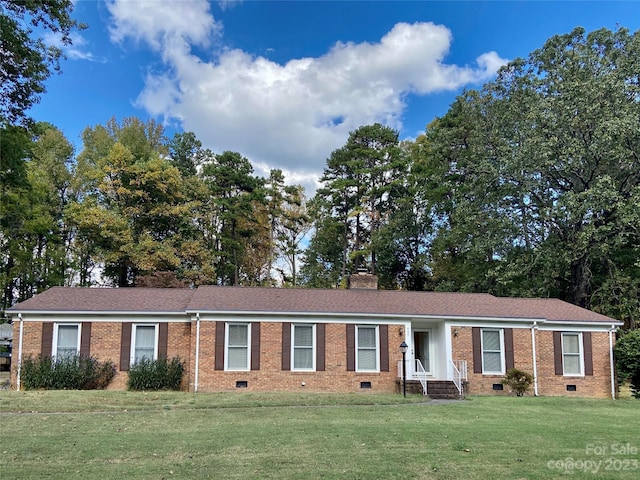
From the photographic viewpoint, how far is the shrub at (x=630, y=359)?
60.4 feet

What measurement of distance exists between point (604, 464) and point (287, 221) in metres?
33.2

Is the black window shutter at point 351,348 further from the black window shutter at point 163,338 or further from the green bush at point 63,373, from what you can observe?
the green bush at point 63,373

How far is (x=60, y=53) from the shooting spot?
560 inches

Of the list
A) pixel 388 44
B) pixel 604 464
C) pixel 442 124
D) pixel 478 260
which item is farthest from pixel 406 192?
pixel 604 464

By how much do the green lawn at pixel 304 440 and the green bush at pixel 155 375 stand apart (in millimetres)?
3001

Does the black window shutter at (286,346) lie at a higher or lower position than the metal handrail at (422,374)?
higher

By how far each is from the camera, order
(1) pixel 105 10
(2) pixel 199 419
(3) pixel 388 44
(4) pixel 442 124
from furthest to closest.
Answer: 1. (4) pixel 442 124
2. (3) pixel 388 44
3. (1) pixel 105 10
4. (2) pixel 199 419

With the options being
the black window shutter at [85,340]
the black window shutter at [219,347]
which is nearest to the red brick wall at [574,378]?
the black window shutter at [219,347]

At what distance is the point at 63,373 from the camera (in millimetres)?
16281

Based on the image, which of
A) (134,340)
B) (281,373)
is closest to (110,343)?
(134,340)

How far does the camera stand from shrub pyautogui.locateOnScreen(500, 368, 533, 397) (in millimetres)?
17391

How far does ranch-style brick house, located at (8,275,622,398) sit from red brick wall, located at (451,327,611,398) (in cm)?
3

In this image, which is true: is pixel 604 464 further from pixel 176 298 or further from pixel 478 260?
pixel 478 260

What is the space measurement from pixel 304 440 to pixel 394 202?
30.2m
